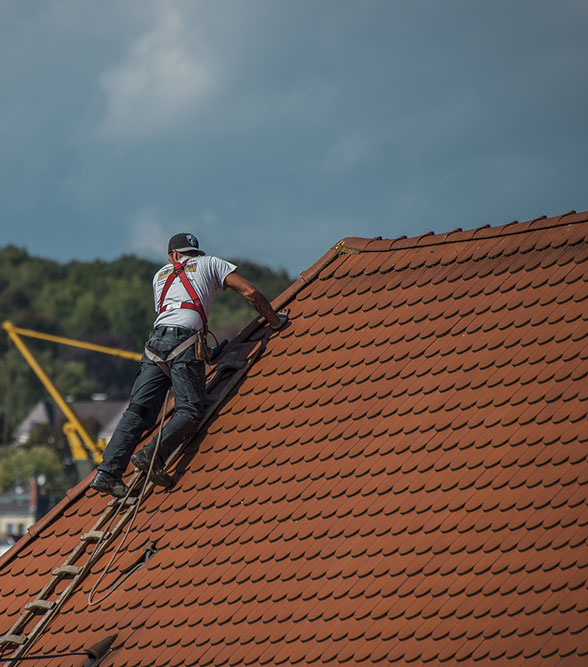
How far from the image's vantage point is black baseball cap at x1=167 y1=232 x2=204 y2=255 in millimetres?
10562

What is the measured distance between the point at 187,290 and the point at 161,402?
102cm

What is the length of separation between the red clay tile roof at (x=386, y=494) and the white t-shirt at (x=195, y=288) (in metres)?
0.64

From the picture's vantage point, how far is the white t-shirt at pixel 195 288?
33.4 feet

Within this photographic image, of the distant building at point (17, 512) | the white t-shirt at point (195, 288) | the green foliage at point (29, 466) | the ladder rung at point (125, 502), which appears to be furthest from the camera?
the green foliage at point (29, 466)

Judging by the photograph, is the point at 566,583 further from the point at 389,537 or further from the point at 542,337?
the point at 542,337

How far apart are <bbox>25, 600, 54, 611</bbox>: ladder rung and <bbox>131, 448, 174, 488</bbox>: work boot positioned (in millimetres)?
1276

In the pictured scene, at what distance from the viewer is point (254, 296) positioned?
10273 mm

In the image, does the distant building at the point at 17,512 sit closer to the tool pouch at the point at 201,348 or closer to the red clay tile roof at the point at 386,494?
the tool pouch at the point at 201,348

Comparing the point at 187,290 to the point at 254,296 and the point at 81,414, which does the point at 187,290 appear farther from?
the point at 81,414

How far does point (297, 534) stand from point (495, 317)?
242cm

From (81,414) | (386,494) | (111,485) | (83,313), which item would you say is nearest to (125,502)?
(111,485)

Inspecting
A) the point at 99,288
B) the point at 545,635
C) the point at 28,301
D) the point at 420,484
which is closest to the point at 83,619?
the point at 420,484

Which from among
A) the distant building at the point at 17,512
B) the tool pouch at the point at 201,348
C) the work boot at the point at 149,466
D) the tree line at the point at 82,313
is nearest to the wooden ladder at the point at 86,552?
the work boot at the point at 149,466

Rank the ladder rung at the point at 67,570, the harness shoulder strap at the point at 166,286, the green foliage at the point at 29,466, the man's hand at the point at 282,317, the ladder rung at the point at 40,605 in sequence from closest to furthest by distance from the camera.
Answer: the ladder rung at the point at 40,605 < the ladder rung at the point at 67,570 < the harness shoulder strap at the point at 166,286 < the man's hand at the point at 282,317 < the green foliage at the point at 29,466
